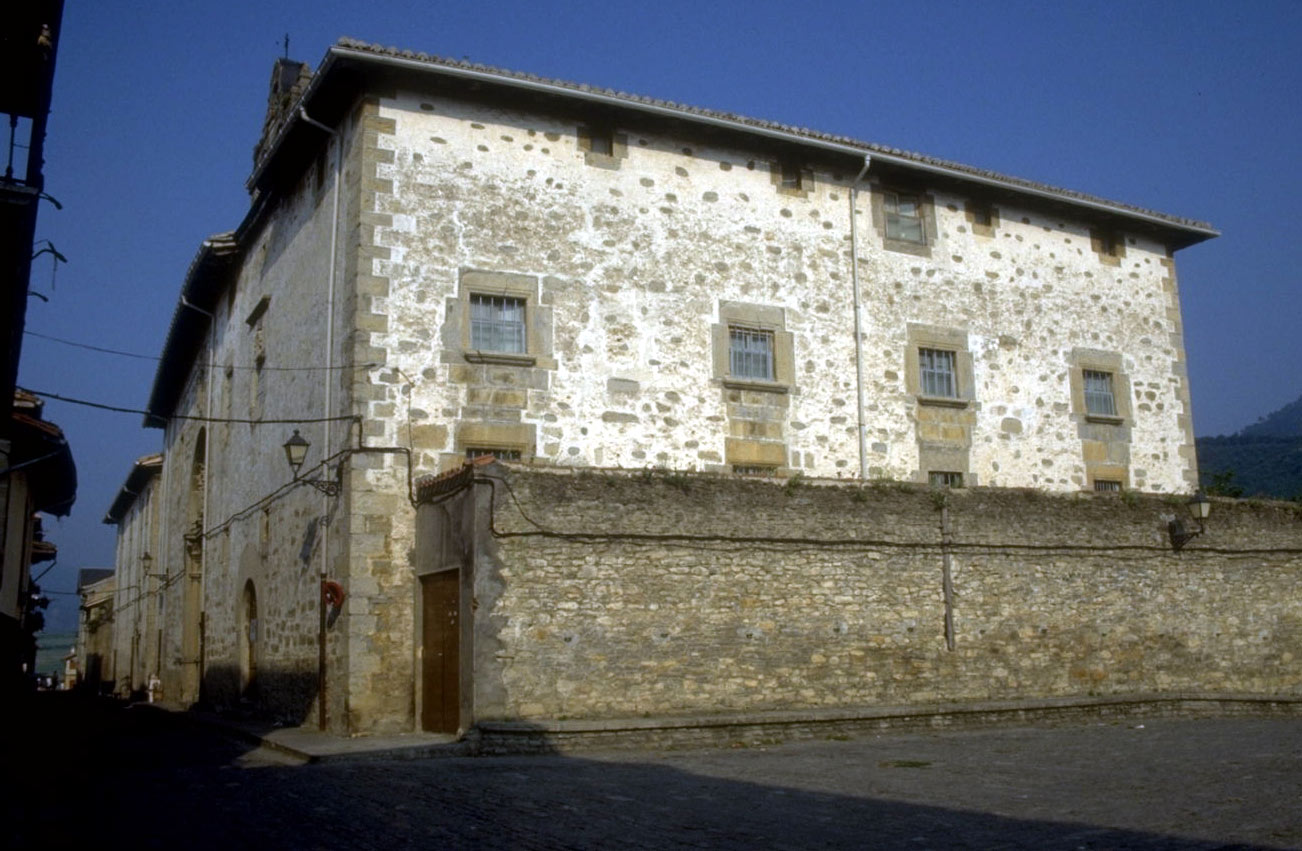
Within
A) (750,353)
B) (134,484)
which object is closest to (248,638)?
(750,353)

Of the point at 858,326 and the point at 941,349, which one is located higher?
the point at 858,326

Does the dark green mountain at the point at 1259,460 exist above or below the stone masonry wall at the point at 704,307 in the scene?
above

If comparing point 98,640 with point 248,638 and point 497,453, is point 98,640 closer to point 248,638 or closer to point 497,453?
point 248,638

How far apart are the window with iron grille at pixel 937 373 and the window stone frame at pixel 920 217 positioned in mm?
1570

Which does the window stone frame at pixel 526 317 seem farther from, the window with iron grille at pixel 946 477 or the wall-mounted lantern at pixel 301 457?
the window with iron grille at pixel 946 477

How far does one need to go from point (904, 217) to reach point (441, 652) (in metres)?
10.4

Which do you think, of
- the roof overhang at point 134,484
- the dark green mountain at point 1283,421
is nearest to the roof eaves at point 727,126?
the roof overhang at point 134,484

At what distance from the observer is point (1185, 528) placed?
16.8m

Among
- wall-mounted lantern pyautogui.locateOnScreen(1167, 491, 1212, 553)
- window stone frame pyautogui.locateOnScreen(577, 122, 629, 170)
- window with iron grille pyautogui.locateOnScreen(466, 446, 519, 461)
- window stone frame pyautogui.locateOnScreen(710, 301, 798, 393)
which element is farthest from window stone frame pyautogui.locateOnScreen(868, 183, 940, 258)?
window with iron grille pyautogui.locateOnScreen(466, 446, 519, 461)

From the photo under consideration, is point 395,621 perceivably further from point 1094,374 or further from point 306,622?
point 1094,374

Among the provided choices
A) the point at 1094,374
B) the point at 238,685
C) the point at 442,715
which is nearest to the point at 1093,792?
the point at 442,715

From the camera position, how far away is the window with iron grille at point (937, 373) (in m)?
19.2

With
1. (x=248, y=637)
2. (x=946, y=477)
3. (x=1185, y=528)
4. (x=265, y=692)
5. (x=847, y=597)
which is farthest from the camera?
(x=248, y=637)

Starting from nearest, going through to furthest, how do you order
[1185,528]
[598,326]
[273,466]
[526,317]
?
[526,317], [598,326], [1185,528], [273,466]
